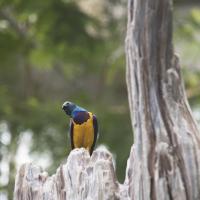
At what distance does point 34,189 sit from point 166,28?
1449 mm

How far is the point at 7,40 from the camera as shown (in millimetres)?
11336

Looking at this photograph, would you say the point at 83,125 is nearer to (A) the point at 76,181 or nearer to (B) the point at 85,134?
(B) the point at 85,134

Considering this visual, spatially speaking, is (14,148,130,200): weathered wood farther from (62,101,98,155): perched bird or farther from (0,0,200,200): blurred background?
(0,0,200,200): blurred background

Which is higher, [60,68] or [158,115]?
[60,68]

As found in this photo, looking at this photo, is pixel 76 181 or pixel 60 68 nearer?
pixel 76 181

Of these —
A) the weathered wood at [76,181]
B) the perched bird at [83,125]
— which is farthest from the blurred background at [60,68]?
the weathered wood at [76,181]

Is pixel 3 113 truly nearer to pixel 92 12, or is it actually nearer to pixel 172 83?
pixel 92 12

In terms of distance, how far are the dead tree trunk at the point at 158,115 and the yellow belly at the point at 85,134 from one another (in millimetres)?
970

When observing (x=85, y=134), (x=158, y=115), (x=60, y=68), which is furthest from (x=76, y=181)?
(x=60, y=68)

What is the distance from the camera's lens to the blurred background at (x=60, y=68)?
1087 cm

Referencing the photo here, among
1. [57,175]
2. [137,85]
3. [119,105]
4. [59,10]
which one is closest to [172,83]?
[137,85]

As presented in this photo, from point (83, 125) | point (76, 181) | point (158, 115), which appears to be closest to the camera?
point (158, 115)

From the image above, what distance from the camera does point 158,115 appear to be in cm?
548

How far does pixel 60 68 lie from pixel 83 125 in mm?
6726
